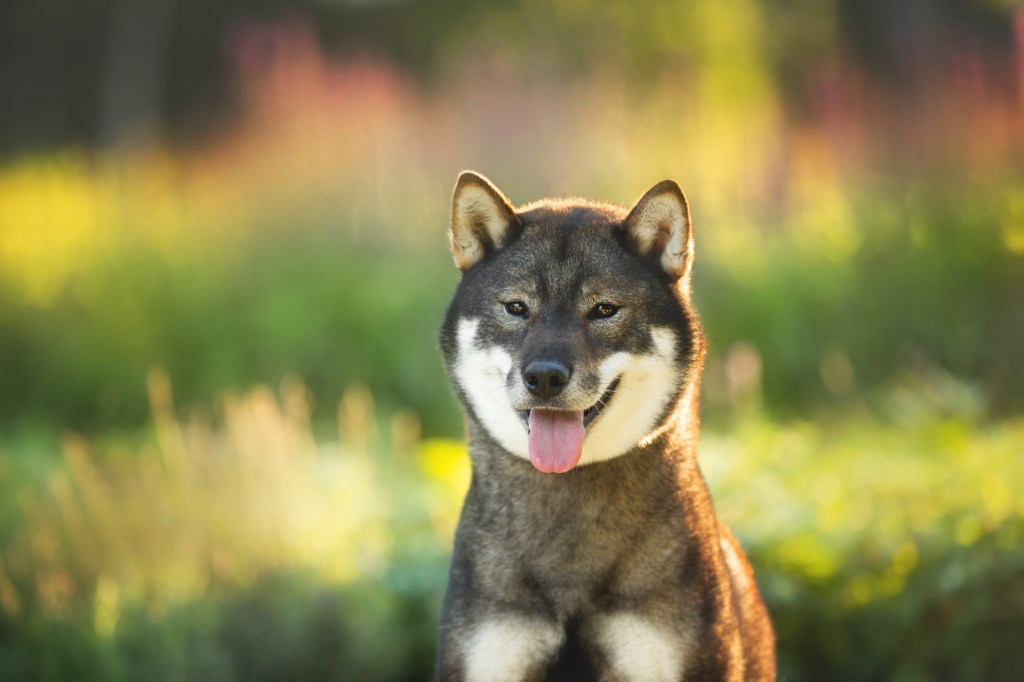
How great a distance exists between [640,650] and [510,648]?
1.10 feet

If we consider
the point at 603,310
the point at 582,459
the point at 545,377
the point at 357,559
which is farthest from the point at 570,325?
the point at 357,559

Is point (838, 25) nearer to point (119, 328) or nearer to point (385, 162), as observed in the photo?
point (385, 162)

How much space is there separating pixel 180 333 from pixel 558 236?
209 inches

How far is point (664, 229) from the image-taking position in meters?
3.48

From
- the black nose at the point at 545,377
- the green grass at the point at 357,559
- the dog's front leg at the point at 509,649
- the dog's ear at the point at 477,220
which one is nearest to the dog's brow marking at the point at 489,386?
the black nose at the point at 545,377

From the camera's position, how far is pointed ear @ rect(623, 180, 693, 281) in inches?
134

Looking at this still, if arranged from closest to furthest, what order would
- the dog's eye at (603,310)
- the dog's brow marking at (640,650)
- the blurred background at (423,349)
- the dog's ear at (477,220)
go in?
the dog's brow marking at (640,650), the dog's eye at (603,310), the dog's ear at (477,220), the blurred background at (423,349)

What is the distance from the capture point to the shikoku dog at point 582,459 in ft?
10.4

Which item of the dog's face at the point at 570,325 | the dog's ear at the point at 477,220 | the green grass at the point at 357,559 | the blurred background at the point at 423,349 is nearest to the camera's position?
the dog's face at the point at 570,325

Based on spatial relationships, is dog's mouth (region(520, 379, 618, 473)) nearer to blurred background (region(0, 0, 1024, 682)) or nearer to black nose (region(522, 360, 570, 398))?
black nose (region(522, 360, 570, 398))

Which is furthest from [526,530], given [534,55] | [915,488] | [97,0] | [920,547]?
[97,0]

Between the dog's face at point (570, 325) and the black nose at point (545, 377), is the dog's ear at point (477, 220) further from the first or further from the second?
the black nose at point (545, 377)

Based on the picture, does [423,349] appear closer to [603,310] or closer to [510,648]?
[603,310]

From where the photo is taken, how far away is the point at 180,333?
27.0 feet
